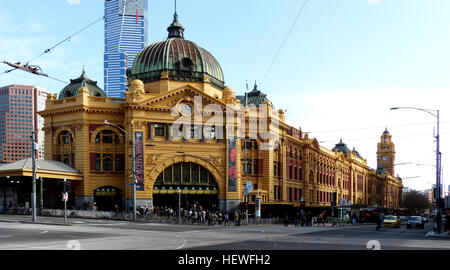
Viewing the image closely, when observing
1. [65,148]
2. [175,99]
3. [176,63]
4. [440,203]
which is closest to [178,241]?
[440,203]

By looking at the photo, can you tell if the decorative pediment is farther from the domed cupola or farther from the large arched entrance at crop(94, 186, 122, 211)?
the large arched entrance at crop(94, 186, 122, 211)

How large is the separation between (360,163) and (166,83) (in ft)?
281

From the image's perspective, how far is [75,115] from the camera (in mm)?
63500

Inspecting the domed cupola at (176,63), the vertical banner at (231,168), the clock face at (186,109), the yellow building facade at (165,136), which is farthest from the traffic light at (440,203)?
the domed cupola at (176,63)

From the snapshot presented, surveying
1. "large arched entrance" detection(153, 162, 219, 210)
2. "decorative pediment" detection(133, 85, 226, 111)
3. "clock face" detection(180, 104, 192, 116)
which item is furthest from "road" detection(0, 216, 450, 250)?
"clock face" detection(180, 104, 192, 116)

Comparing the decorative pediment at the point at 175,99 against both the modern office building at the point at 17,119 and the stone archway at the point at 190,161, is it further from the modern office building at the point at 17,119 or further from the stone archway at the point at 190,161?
the modern office building at the point at 17,119

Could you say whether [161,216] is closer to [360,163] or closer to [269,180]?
[269,180]

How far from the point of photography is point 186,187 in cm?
6388

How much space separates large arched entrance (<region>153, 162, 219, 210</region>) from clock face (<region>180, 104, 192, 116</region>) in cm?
633

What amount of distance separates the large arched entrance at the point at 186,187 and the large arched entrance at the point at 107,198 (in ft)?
16.9

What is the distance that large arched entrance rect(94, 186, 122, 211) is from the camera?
63719mm

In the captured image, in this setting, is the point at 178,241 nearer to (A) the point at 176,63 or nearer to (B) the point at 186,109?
(B) the point at 186,109

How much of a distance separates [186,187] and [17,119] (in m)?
123
